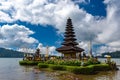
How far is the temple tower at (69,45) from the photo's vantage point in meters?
69.4

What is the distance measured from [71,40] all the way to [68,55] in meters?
6.14

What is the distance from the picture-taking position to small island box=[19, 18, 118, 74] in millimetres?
44500

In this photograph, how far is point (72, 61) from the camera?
4922cm

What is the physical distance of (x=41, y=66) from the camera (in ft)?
190

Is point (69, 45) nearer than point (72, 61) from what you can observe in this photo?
No

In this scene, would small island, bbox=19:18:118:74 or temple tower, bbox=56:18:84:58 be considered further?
temple tower, bbox=56:18:84:58

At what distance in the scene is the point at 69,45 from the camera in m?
73.3

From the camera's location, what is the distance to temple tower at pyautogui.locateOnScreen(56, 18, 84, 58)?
69.4m

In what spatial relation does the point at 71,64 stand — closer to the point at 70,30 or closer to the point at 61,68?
the point at 61,68

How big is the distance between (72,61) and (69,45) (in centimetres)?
2425

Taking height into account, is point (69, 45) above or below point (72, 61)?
above

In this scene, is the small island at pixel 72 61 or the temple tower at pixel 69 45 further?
the temple tower at pixel 69 45

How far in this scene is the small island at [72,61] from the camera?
44.5 meters

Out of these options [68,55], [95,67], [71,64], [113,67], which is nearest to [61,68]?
[71,64]
